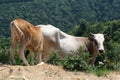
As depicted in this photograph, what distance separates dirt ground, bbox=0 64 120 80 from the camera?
8125 mm

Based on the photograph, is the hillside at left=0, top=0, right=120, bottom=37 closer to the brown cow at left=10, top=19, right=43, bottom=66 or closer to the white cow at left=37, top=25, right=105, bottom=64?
the white cow at left=37, top=25, right=105, bottom=64

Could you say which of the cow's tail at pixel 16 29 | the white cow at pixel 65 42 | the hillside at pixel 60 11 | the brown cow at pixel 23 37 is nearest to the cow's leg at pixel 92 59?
the white cow at pixel 65 42

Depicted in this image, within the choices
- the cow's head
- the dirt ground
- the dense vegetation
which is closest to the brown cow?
the dirt ground

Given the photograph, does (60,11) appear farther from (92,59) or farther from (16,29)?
(16,29)

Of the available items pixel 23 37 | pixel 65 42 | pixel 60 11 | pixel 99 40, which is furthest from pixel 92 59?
pixel 60 11

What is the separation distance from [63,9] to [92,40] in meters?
155

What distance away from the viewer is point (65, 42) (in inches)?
479

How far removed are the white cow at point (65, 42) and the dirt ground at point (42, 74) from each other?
2.17 m

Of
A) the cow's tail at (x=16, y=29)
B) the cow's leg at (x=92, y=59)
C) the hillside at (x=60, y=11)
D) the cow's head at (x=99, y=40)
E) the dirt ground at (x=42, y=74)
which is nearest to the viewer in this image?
the dirt ground at (x=42, y=74)

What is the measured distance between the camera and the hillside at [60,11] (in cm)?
15100

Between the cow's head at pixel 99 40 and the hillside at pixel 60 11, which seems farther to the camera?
the hillside at pixel 60 11

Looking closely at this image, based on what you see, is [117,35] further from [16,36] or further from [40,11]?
[40,11]

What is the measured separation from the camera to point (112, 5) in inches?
6585

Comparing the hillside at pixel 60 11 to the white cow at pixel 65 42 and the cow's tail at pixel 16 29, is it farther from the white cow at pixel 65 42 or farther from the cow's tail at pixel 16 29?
the cow's tail at pixel 16 29
